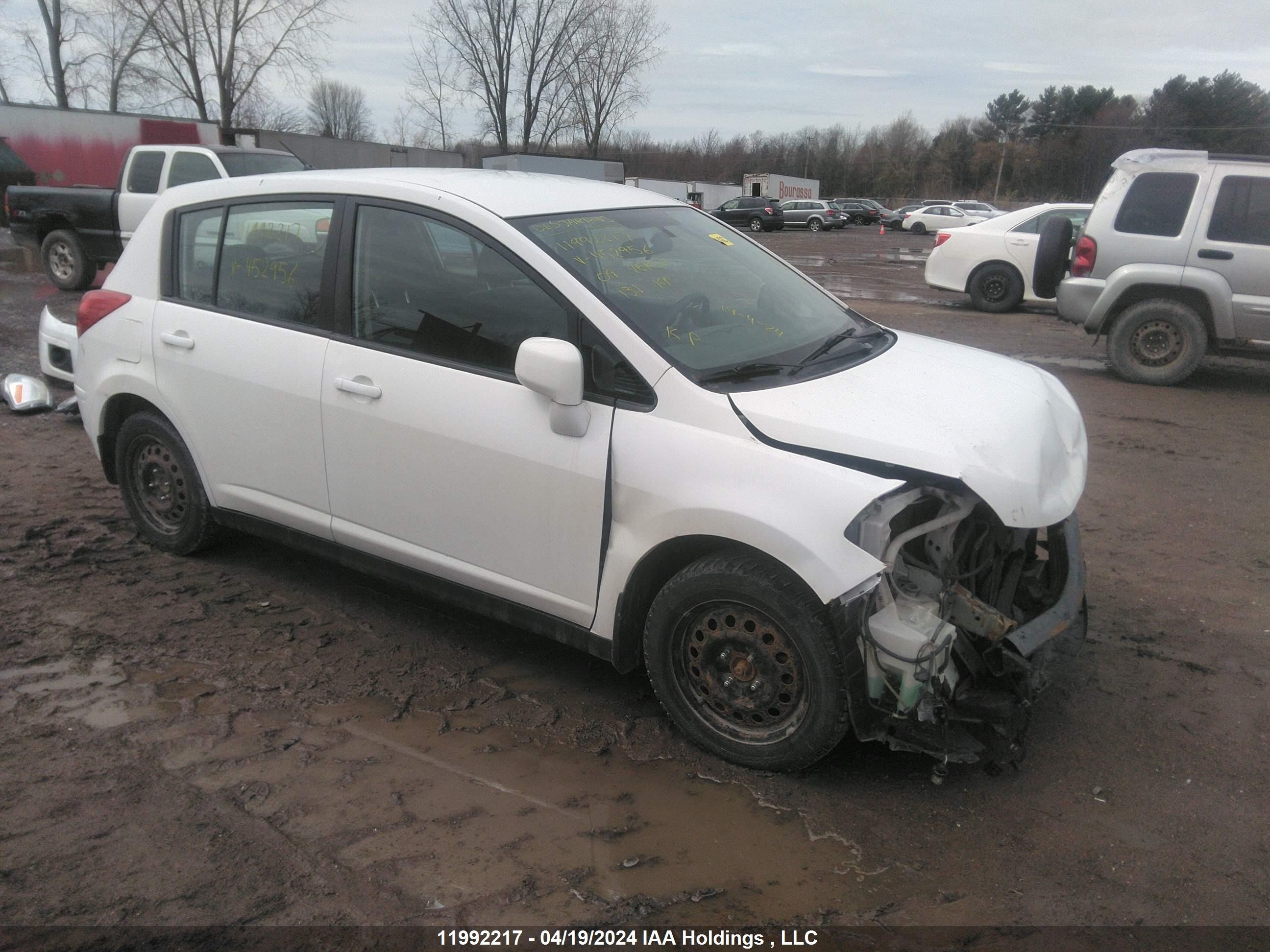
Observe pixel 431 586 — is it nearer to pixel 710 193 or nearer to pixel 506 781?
pixel 506 781

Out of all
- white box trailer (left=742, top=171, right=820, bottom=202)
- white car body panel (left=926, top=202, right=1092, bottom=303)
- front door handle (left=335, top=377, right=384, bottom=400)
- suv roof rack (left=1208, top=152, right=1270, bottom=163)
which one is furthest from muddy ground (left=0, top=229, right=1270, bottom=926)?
white box trailer (left=742, top=171, right=820, bottom=202)

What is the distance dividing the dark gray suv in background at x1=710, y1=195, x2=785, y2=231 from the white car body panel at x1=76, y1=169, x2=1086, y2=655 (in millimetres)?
37647

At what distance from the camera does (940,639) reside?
9.02 feet

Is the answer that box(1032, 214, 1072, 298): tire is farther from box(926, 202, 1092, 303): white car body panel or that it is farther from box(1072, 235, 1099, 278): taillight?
box(926, 202, 1092, 303): white car body panel

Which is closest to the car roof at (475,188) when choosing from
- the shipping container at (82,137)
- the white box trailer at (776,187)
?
the shipping container at (82,137)

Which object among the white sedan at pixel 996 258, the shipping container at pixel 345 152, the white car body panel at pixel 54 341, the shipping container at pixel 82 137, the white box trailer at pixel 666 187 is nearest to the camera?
the white car body panel at pixel 54 341

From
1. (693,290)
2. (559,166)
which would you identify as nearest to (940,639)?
(693,290)

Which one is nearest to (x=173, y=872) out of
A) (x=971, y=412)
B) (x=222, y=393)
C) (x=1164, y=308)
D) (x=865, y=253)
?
(x=222, y=393)

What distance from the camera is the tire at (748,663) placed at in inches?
109

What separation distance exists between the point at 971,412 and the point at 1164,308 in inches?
265

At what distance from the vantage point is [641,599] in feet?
10.3

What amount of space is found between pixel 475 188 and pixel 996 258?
11513 millimetres

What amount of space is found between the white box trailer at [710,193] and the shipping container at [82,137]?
31415 mm

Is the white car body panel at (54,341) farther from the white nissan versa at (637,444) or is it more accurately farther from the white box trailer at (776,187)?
the white box trailer at (776,187)
